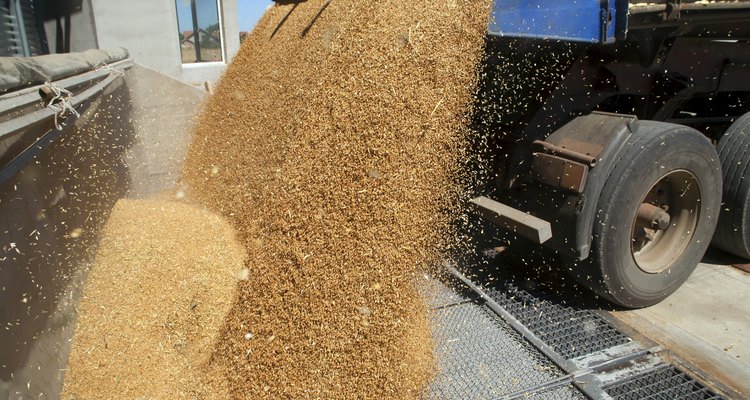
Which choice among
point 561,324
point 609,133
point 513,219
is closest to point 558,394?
point 561,324

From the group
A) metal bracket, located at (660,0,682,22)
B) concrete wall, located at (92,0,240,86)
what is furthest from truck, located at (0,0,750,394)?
concrete wall, located at (92,0,240,86)

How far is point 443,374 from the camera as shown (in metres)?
2.30

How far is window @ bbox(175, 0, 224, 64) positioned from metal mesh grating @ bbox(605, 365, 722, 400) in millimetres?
8863

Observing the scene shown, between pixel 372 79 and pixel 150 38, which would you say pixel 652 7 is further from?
pixel 150 38

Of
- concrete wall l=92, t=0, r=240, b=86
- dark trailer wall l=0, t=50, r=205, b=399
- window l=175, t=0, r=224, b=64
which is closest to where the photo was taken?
dark trailer wall l=0, t=50, r=205, b=399

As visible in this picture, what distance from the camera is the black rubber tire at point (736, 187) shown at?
3.17 meters

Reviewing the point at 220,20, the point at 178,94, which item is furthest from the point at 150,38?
the point at 178,94

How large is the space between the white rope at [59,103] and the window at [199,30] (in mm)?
7466

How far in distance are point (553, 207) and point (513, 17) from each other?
0.96 m

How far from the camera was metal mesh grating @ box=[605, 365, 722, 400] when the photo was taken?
219 centimetres

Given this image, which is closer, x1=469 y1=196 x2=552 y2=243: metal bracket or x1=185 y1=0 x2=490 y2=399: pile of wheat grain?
x1=185 y1=0 x2=490 y2=399: pile of wheat grain

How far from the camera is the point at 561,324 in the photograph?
270 cm

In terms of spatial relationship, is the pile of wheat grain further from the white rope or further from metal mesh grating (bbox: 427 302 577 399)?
the white rope

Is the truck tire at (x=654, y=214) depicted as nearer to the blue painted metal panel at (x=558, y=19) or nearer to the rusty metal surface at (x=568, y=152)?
the rusty metal surface at (x=568, y=152)
